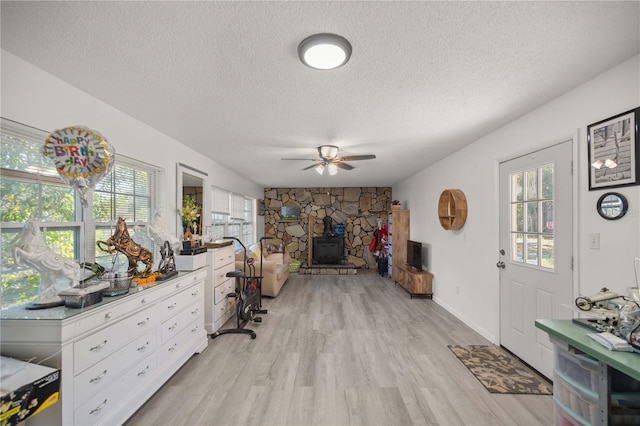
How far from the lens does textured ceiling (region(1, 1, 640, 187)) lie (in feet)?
4.03

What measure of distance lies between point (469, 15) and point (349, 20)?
0.56 m

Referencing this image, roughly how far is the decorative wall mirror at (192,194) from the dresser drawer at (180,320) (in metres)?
0.96

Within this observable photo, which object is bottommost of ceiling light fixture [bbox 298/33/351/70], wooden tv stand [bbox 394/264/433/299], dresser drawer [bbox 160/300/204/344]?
wooden tv stand [bbox 394/264/433/299]

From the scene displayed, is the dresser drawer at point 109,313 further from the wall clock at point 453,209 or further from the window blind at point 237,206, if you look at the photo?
the wall clock at point 453,209

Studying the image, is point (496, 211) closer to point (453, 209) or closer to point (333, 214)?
point (453, 209)

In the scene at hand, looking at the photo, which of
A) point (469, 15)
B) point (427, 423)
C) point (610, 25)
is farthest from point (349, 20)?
point (427, 423)

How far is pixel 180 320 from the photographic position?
245 cm

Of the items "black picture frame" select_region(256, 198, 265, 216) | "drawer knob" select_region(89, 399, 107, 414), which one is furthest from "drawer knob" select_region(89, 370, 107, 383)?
"black picture frame" select_region(256, 198, 265, 216)

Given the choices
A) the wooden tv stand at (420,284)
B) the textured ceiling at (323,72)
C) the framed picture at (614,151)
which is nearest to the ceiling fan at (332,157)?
the textured ceiling at (323,72)

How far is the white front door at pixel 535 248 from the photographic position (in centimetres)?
214

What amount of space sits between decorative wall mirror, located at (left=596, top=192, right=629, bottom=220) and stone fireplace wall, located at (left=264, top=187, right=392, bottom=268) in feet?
19.4

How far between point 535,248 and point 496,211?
59cm

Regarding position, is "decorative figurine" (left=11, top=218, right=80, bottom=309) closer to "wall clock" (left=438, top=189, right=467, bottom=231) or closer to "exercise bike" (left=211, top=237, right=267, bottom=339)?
"exercise bike" (left=211, top=237, right=267, bottom=339)

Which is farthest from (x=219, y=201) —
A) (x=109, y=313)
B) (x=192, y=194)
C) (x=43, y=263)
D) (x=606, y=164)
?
(x=606, y=164)
